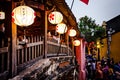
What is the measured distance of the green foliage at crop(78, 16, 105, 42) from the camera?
5284 centimetres

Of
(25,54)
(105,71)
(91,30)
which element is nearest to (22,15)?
(25,54)

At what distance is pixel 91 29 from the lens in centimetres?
5606

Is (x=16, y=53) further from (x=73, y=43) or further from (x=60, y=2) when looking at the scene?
(x=73, y=43)

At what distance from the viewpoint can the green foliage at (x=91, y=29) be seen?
52.8 metres

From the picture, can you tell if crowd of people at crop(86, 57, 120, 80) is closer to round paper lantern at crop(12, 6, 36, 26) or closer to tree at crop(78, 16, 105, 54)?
Result: round paper lantern at crop(12, 6, 36, 26)

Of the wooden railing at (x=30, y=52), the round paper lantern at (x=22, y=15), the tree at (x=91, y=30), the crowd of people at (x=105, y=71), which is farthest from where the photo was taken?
the tree at (x=91, y=30)

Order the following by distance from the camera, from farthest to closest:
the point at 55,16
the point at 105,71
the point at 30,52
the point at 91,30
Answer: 1. the point at 91,30
2. the point at 105,71
3. the point at 55,16
4. the point at 30,52

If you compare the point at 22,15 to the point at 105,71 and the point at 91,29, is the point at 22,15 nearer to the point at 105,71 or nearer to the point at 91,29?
the point at 105,71

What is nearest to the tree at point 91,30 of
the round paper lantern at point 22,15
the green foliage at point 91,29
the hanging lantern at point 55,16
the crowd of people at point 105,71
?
A: the green foliage at point 91,29

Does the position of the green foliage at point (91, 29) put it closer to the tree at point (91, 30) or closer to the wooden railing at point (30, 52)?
the tree at point (91, 30)

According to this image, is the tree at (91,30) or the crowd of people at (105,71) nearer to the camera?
the crowd of people at (105,71)

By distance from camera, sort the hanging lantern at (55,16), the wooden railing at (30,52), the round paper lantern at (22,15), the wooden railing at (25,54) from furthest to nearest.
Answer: the hanging lantern at (55,16) → the round paper lantern at (22,15) → the wooden railing at (30,52) → the wooden railing at (25,54)

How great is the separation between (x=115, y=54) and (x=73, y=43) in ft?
61.3

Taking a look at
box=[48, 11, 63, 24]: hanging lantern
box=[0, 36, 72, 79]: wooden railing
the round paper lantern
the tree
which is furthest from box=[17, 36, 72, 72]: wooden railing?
the tree
